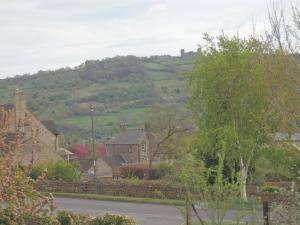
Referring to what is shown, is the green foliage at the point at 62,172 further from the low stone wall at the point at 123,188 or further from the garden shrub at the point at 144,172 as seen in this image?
the garden shrub at the point at 144,172

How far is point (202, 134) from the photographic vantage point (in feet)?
109

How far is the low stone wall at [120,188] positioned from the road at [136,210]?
191 cm

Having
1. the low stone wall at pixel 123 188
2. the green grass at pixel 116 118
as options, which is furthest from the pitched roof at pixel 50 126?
the green grass at pixel 116 118

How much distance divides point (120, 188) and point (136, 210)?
7334 mm

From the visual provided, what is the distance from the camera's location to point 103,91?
125375mm

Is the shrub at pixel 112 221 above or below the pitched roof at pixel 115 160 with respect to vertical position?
above

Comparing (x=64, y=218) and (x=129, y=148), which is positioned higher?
(x=64, y=218)

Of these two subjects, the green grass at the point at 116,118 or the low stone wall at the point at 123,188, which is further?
the green grass at the point at 116,118

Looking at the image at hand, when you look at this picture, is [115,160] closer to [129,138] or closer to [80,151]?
[129,138]

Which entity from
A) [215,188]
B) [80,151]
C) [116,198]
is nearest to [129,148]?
[80,151]

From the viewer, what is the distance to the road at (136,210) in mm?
27078

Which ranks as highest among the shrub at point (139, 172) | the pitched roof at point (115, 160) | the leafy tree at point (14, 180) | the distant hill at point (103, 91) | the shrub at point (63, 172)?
the distant hill at point (103, 91)

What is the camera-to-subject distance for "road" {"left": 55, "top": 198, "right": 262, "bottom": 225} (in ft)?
88.8

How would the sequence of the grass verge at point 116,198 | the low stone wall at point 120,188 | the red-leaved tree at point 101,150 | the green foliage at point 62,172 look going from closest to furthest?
the grass verge at point 116,198 < the low stone wall at point 120,188 < the green foliage at point 62,172 < the red-leaved tree at point 101,150
